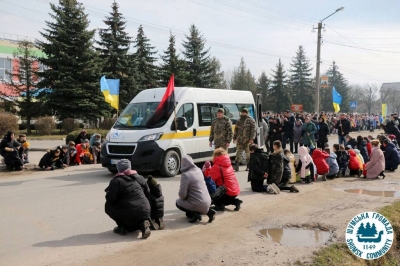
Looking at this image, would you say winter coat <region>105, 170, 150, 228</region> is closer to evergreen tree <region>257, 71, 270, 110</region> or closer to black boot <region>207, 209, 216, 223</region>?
black boot <region>207, 209, 216, 223</region>

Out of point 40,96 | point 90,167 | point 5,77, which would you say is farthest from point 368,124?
point 5,77

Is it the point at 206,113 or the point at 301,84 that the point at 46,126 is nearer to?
the point at 206,113

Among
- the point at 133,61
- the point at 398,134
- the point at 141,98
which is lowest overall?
the point at 398,134

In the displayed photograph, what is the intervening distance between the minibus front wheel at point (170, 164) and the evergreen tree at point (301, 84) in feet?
190

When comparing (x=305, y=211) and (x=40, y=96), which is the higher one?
(x=40, y=96)

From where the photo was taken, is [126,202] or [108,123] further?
[108,123]

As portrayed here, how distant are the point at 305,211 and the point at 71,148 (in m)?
9.67

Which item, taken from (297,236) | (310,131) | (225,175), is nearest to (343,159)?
(310,131)

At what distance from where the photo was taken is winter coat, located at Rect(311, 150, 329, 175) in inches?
462

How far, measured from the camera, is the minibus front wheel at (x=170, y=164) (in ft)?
37.9

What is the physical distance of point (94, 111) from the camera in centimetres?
3359

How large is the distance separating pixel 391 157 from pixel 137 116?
874 cm

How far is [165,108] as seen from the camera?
11867mm

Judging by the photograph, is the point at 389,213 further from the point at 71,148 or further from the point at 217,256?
the point at 71,148
